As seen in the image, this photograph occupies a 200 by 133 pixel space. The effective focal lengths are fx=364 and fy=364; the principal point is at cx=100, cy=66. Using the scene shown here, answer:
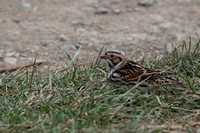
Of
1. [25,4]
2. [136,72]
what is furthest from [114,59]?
[25,4]

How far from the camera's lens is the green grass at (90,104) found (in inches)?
181

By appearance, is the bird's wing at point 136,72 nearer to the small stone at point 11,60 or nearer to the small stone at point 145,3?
the small stone at point 11,60

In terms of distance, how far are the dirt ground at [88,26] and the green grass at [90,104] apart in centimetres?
126

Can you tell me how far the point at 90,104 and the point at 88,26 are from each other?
14.8 ft

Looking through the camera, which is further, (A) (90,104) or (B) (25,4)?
(B) (25,4)

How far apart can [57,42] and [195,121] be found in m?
4.56

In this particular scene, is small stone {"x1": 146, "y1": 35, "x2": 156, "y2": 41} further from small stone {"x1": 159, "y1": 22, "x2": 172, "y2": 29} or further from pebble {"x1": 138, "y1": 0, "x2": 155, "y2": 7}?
pebble {"x1": 138, "y1": 0, "x2": 155, "y2": 7}

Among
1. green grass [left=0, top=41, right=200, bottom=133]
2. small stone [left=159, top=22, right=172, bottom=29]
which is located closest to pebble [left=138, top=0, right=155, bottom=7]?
small stone [left=159, top=22, right=172, bottom=29]

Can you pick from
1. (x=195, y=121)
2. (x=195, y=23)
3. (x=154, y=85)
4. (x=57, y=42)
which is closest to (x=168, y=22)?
(x=195, y=23)

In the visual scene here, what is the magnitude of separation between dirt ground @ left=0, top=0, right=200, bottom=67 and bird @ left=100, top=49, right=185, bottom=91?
5.12 ft

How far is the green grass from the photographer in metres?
4.59

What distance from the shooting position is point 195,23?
951 cm

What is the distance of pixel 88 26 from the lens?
371 inches

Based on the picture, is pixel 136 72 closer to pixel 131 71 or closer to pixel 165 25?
pixel 131 71
